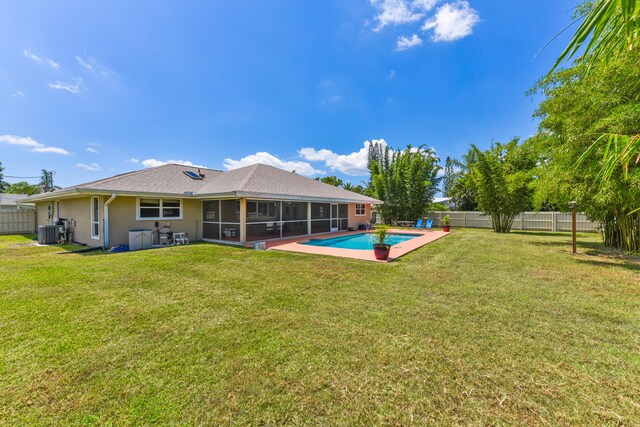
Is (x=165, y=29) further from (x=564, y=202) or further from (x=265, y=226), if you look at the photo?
(x=564, y=202)

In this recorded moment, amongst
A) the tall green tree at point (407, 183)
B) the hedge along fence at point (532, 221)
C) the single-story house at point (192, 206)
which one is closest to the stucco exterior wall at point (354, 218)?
the single-story house at point (192, 206)

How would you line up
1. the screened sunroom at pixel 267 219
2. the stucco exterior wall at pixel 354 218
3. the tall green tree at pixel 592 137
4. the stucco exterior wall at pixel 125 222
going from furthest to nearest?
the stucco exterior wall at pixel 354 218 → the screened sunroom at pixel 267 219 → the stucco exterior wall at pixel 125 222 → the tall green tree at pixel 592 137

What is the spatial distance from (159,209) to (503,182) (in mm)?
20269

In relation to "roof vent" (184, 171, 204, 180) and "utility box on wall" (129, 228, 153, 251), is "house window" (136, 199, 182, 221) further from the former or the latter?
"roof vent" (184, 171, 204, 180)

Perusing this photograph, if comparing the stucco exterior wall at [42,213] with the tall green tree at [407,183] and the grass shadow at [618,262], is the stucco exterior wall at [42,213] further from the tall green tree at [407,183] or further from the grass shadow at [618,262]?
the grass shadow at [618,262]

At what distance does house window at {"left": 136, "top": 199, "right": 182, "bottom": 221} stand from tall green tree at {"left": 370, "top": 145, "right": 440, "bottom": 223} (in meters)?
17.2

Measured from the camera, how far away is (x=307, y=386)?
254 cm

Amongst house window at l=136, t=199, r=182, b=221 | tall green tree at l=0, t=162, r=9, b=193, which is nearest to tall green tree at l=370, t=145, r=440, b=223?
house window at l=136, t=199, r=182, b=221

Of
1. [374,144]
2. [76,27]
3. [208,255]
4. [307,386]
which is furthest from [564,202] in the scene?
[374,144]

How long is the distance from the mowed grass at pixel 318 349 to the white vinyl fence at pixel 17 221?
659 inches

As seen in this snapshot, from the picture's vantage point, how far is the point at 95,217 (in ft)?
35.8

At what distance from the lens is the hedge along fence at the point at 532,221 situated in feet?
61.2

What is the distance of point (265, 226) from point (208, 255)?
591 centimetres

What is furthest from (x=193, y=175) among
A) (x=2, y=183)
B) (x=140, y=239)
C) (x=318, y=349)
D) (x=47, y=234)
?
(x=2, y=183)
